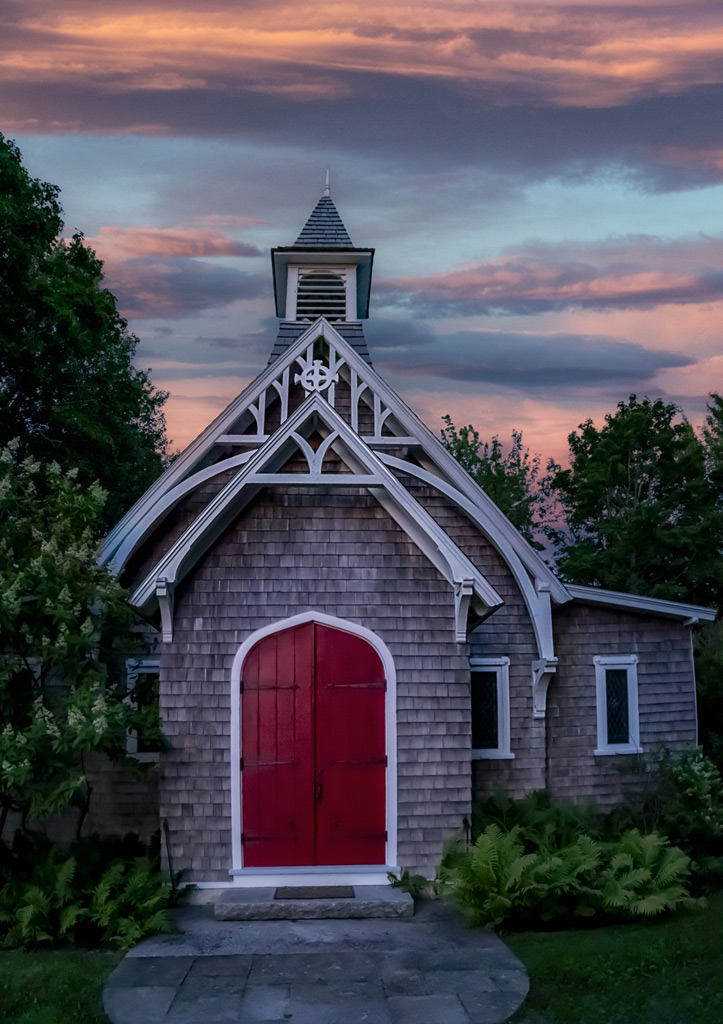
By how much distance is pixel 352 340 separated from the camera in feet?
48.3

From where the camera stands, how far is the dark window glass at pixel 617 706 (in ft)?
45.8

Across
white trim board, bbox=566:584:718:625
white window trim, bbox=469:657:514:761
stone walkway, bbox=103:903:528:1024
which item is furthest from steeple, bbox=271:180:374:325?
stone walkway, bbox=103:903:528:1024

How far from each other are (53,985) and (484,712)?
6843mm

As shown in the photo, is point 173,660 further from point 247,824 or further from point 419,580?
point 419,580

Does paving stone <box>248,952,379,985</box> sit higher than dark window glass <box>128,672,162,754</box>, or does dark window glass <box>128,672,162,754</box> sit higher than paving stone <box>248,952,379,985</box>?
dark window glass <box>128,672,162,754</box>

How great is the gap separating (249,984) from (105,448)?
1771cm

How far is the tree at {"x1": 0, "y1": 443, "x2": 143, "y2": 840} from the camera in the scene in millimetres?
9891

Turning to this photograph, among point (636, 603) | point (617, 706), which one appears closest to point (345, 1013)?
point (617, 706)

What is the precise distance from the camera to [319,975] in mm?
8656

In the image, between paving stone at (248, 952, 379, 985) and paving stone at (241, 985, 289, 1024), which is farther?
paving stone at (248, 952, 379, 985)

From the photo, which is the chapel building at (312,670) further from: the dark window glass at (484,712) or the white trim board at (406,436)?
the dark window glass at (484,712)

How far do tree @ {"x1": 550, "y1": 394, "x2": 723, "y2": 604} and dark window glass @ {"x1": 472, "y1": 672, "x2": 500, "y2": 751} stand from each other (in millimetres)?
16816

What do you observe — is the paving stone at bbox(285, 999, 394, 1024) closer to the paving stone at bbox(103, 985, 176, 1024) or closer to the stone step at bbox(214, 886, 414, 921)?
the paving stone at bbox(103, 985, 176, 1024)

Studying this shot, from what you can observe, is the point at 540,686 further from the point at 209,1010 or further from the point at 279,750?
the point at 209,1010
